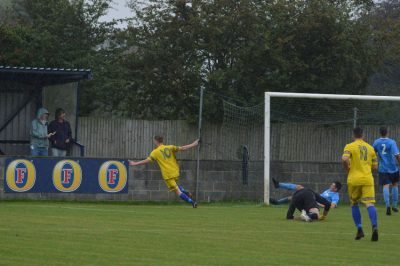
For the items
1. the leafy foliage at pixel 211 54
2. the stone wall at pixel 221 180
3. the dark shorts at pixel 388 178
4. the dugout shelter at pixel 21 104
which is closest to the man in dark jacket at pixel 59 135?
the dugout shelter at pixel 21 104

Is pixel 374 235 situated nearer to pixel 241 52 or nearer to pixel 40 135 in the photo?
pixel 40 135

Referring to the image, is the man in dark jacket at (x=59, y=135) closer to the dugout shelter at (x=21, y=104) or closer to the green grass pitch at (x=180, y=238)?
the dugout shelter at (x=21, y=104)

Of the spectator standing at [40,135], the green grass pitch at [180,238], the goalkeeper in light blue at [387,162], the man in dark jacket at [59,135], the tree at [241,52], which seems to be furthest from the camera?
the tree at [241,52]

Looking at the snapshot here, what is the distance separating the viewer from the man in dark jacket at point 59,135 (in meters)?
Answer: 28.8

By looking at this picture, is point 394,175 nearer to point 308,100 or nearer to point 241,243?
point 308,100

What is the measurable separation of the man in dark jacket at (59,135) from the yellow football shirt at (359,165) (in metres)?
13.1

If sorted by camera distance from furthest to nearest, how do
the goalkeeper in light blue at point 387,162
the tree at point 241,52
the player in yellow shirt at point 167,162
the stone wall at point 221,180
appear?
the tree at point 241,52
the stone wall at point 221,180
the player in yellow shirt at point 167,162
the goalkeeper in light blue at point 387,162

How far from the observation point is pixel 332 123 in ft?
103

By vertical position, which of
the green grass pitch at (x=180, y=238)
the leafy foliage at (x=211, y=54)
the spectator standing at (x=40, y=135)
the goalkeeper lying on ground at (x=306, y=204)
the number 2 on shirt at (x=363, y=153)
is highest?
the leafy foliage at (x=211, y=54)

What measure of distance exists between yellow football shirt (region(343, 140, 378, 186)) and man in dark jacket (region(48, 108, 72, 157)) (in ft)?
43.1

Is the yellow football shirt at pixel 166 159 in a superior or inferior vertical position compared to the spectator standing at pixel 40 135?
inferior

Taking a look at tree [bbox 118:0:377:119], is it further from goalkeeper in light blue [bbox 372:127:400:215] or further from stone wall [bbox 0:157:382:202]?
goalkeeper in light blue [bbox 372:127:400:215]

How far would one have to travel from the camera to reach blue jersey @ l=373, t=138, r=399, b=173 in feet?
82.2

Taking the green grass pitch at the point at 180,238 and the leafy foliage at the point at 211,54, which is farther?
the leafy foliage at the point at 211,54
